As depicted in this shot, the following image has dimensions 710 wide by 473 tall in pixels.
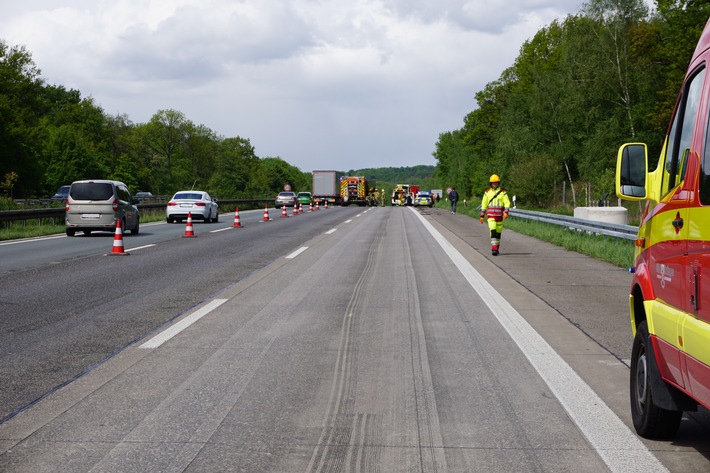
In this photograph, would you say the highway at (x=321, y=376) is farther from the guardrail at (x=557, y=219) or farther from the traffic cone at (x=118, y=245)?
the guardrail at (x=557, y=219)

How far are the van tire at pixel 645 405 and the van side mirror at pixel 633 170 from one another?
2.73ft

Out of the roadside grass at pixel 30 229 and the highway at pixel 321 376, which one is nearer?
the highway at pixel 321 376

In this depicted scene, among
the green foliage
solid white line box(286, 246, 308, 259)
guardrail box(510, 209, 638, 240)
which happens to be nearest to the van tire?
guardrail box(510, 209, 638, 240)

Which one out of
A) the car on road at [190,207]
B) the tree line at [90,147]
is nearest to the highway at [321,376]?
the car on road at [190,207]

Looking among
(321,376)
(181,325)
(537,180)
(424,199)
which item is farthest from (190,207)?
(424,199)

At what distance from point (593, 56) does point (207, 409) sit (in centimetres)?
5370

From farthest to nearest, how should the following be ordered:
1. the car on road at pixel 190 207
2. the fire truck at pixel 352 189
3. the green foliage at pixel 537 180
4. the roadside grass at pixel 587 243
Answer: the fire truck at pixel 352 189 → the green foliage at pixel 537 180 → the car on road at pixel 190 207 → the roadside grass at pixel 587 243

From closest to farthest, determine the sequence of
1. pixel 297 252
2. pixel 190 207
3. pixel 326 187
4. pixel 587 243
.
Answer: pixel 297 252
pixel 587 243
pixel 190 207
pixel 326 187

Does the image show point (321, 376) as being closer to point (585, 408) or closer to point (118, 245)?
point (585, 408)

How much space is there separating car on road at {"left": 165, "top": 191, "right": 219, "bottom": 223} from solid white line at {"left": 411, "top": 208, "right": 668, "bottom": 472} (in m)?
27.3

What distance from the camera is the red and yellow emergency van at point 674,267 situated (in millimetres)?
3535

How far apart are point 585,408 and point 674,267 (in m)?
1.43

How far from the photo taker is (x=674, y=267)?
3.95m

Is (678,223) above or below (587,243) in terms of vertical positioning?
above
